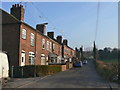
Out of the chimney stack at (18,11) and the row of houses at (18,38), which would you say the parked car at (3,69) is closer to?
the row of houses at (18,38)

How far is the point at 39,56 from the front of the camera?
110 feet

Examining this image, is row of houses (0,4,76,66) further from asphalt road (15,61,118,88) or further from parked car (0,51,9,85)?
parked car (0,51,9,85)

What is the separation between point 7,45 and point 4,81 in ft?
37.8

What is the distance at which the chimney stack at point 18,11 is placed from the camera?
91.0 ft

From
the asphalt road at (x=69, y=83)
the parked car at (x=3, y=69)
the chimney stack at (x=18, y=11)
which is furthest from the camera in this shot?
the chimney stack at (x=18, y=11)

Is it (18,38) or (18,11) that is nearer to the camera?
(18,38)

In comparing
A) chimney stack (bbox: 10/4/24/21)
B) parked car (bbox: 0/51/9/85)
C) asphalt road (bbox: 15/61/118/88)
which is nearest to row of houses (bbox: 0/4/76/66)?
chimney stack (bbox: 10/4/24/21)

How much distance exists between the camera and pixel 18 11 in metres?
28.0

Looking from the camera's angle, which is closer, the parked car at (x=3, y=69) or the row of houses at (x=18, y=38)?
the parked car at (x=3, y=69)

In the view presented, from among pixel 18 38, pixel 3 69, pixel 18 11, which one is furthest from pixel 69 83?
pixel 18 11

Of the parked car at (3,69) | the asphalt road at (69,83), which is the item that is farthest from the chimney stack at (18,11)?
the parked car at (3,69)

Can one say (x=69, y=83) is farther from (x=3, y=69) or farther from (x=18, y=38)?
(x=18, y=38)

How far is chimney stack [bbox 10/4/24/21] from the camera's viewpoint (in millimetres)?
27739

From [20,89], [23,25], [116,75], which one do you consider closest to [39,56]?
[23,25]
